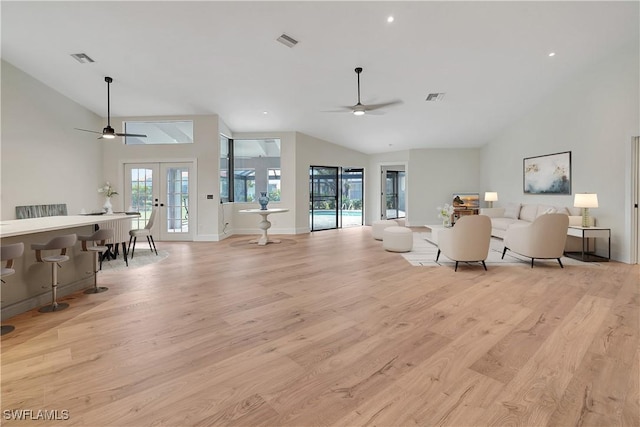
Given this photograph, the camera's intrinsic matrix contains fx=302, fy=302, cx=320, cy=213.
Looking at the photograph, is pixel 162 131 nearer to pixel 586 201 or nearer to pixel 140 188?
pixel 140 188

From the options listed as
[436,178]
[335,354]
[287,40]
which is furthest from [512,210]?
[335,354]

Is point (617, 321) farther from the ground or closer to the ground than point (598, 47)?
closer to the ground

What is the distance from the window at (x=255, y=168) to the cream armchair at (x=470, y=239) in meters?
5.27

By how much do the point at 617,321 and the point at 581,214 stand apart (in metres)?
3.80

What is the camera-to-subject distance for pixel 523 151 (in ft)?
24.4

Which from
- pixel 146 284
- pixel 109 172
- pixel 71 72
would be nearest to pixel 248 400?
pixel 146 284

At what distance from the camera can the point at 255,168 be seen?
8.65m

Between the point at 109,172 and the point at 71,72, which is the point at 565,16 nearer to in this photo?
the point at 71,72

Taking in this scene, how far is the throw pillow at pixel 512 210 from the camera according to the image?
7.30 meters

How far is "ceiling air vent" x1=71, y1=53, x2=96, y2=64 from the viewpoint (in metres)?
4.72

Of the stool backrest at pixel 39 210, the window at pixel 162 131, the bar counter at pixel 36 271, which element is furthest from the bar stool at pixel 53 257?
the window at pixel 162 131

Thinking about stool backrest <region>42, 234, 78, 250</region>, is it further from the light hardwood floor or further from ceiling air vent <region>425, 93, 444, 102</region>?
ceiling air vent <region>425, 93, 444, 102</region>

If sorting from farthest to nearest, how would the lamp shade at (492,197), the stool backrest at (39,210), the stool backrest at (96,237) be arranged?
the lamp shade at (492,197), the stool backrest at (39,210), the stool backrest at (96,237)

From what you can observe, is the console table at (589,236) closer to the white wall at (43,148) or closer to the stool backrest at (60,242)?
the stool backrest at (60,242)
